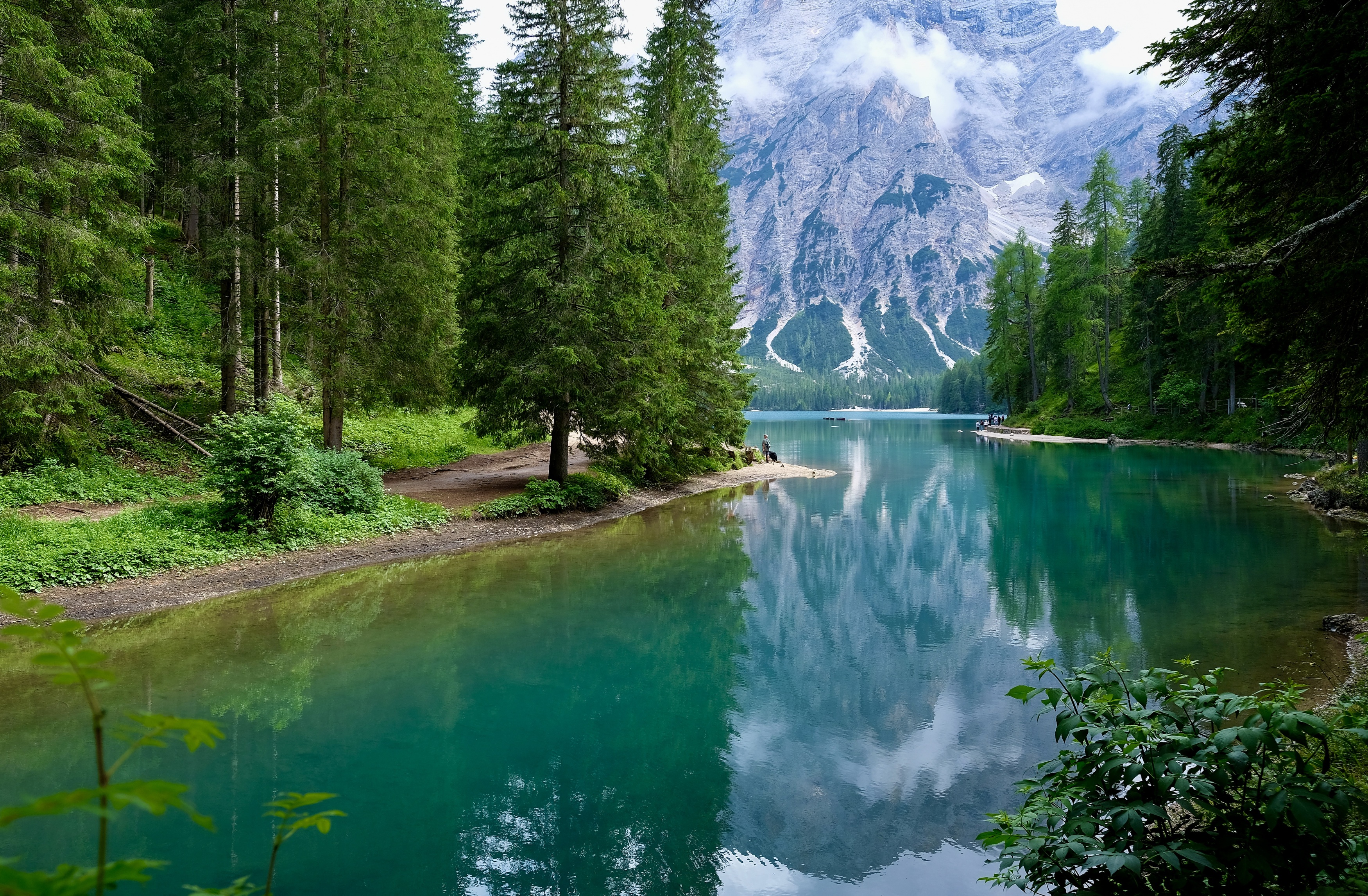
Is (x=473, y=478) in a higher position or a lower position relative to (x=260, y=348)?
lower

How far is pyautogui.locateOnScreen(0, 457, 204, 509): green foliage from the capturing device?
13484 mm

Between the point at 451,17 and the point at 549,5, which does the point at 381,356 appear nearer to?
the point at 549,5

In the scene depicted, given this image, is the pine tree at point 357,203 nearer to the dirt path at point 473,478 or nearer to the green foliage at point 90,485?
the dirt path at point 473,478

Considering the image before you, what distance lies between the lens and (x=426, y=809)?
6.36 meters

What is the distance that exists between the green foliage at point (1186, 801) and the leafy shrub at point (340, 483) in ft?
49.3

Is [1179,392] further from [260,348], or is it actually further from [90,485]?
[90,485]

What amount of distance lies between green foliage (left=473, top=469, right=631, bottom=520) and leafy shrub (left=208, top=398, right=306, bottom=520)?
536 centimetres

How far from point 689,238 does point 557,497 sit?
1143 centimetres

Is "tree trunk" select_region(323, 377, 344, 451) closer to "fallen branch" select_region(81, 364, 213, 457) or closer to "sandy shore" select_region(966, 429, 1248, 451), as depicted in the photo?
"fallen branch" select_region(81, 364, 213, 457)

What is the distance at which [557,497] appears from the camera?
20.3m

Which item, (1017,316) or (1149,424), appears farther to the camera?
(1017,316)

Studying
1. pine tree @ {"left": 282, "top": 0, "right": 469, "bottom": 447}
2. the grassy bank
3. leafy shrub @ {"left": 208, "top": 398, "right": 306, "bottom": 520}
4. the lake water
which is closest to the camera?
the lake water

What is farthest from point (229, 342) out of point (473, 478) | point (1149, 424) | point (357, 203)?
point (1149, 424)

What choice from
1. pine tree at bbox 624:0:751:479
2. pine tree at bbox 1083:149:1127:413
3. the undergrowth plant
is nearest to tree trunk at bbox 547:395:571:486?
pine tree at bbox 624:0:751:479
